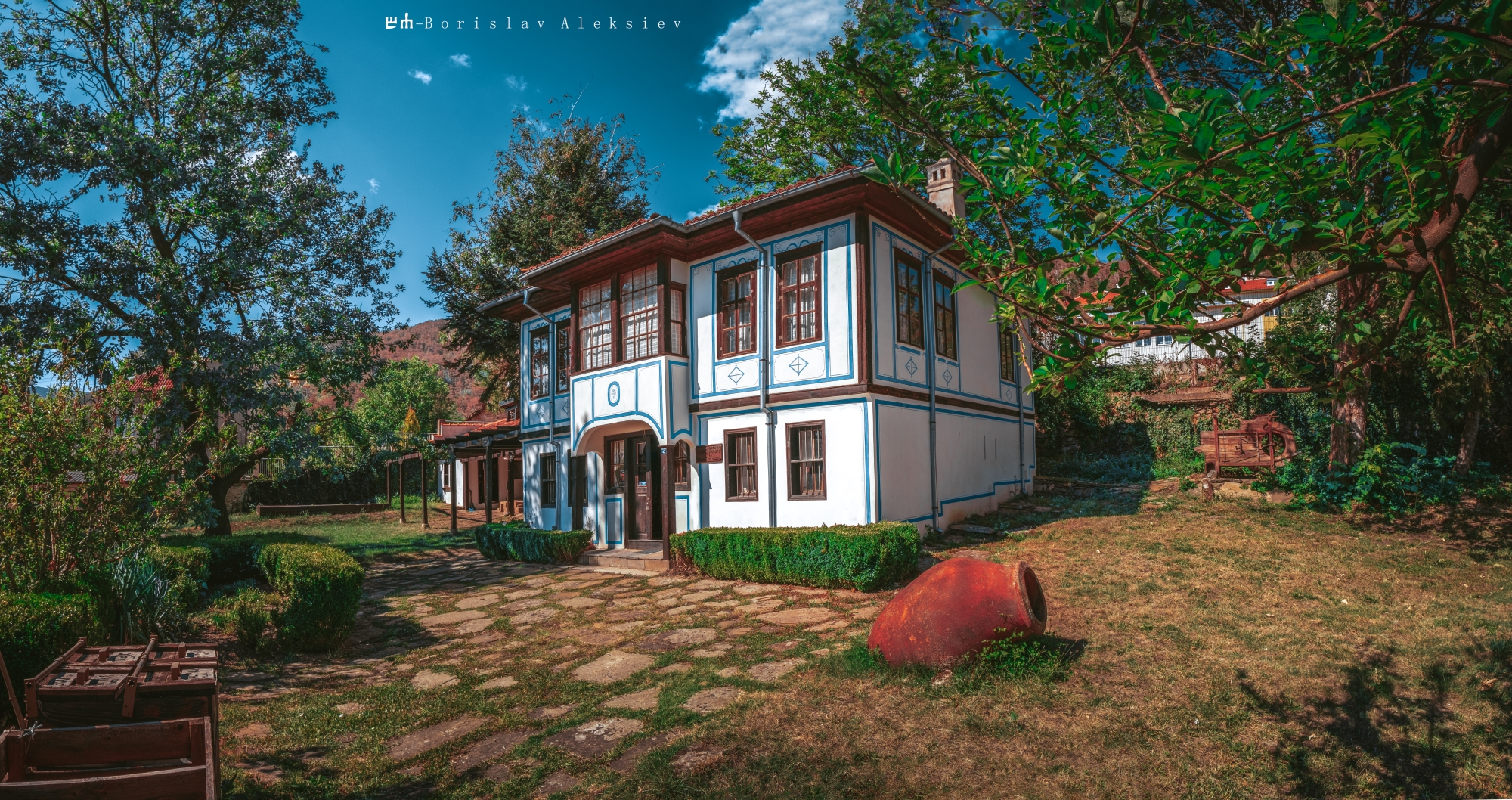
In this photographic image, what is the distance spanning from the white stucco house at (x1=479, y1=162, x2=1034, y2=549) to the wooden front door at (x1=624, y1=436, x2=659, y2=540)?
0.04 metres

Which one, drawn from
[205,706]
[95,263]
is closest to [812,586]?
[205,706]

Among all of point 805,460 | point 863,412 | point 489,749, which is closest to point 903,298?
point 863,412

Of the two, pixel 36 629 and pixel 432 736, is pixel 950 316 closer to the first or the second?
pixel 432 736

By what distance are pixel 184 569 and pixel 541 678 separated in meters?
6.11

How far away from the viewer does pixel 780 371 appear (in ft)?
40.4

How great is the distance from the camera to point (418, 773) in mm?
4543

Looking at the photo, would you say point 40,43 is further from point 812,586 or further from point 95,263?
point 812,586

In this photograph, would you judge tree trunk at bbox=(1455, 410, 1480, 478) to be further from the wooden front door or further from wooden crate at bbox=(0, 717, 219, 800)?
wooden crate at bbox=(0, 717, 219, 800)

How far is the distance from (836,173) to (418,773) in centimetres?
908

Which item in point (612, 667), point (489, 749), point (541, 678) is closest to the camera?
point (489, 749)

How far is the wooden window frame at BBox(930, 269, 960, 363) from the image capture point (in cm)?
1362

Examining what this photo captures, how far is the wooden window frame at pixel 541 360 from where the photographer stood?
17.3 metres

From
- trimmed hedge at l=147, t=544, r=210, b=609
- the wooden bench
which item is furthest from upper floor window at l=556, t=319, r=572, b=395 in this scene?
the wooden bench

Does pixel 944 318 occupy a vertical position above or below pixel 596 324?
below
